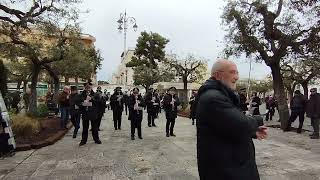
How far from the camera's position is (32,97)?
76.5ft

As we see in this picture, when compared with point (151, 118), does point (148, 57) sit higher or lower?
higher

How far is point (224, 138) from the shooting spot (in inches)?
151

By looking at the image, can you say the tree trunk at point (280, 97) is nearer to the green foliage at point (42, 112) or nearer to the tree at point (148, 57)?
the green foliage at point (42, 112)

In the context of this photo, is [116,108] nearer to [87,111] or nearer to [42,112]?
[87,111]

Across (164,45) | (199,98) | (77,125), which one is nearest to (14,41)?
(77,125)

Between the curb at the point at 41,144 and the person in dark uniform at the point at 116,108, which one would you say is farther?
the person in dark uniform at the point at 116,108

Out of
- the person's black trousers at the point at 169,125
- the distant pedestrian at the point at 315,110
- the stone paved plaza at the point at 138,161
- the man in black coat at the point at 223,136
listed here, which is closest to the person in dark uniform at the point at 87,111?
the stone paved plaza at the point at 138,161

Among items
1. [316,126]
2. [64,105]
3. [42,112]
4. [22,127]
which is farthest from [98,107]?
[42,112]

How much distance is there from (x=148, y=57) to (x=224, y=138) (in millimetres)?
64896

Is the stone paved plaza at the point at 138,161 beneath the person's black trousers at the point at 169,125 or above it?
beneath

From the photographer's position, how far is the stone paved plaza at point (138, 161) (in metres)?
8.77

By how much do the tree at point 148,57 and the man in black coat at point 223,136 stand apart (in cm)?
5985

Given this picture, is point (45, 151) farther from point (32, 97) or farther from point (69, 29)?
point (32, 97)

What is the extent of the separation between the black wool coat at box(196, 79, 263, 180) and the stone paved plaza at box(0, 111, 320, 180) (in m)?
4.48
